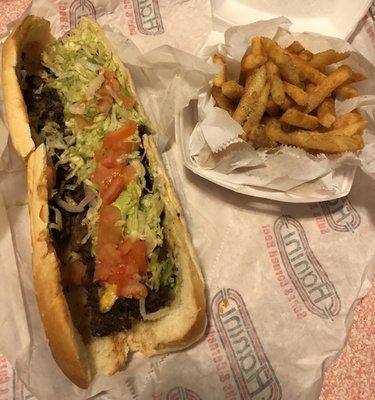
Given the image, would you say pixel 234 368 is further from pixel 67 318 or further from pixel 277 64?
pixel 277 64

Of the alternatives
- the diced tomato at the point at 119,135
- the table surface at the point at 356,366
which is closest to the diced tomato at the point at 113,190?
the diced tomato at the point at 119,135

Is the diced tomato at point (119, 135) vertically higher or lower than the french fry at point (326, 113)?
lower

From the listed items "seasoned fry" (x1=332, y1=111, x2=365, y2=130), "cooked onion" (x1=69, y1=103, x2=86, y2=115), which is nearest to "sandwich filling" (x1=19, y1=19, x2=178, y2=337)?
"cooked onion" (x1=69, y1=103, x2=86, y2=115)

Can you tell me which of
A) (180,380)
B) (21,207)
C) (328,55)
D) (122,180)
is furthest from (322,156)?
(21,207)

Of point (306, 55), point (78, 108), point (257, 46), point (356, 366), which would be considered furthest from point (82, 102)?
point (356, 366)

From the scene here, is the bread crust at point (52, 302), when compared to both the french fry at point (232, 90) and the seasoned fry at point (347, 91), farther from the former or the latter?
the seasoned fry at point (347, 91)

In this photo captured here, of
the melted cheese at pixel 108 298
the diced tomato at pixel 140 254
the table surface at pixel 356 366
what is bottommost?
the table surface at pixel 356 366

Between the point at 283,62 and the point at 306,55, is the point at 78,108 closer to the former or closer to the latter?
the point at 283,62
